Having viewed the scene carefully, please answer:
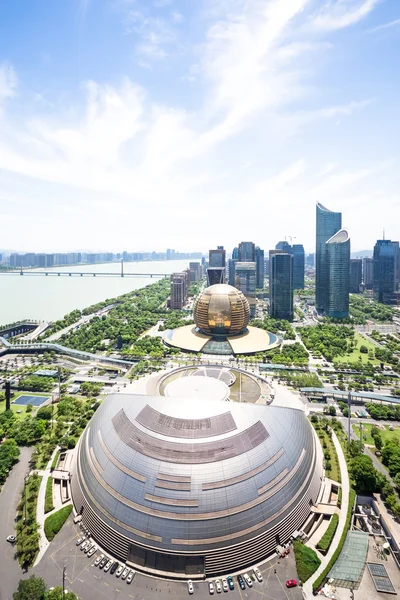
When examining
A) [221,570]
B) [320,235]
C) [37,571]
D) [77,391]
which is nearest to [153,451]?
[221,570]

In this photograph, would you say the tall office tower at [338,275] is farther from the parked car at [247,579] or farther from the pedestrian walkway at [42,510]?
the parked car at [247,579]

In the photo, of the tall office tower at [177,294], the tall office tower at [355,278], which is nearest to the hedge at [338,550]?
the tall office tower at [177,294]

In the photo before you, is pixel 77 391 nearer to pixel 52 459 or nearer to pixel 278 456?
pixel 52 459

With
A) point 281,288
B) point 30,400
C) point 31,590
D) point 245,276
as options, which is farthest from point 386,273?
point 31,590

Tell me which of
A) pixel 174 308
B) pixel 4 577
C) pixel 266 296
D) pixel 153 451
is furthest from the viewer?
pixel 266 296

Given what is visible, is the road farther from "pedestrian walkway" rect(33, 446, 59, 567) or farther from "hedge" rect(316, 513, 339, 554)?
"hedge" rect(316, 513, 339, 554)
